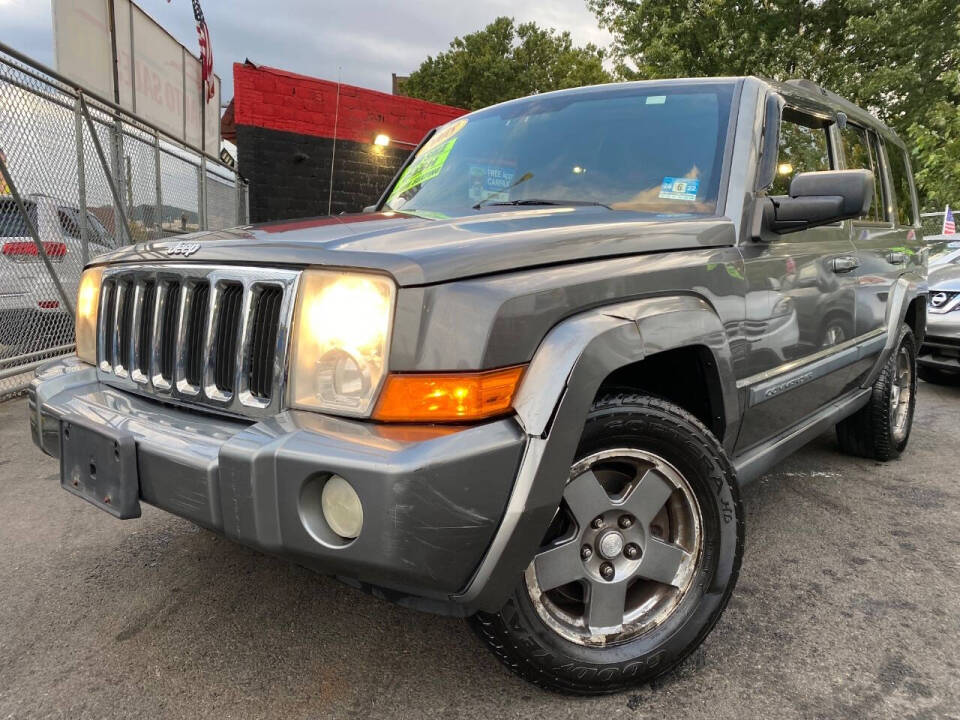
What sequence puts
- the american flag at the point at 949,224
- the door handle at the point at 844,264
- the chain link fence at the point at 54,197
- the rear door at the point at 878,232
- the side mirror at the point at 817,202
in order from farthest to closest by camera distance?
the american flag at the point at 949,224
the chain link fence at the point at 54,197
the rear door at the point at 878,232
the door handle at the point at 844,264
the side mirror at the point at 817,202

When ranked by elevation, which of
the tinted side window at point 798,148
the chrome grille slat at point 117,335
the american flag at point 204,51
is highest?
the american flag at point 204,51

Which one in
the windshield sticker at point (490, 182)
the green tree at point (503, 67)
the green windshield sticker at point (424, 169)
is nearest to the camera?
the windshield sticker at point (490, 182)

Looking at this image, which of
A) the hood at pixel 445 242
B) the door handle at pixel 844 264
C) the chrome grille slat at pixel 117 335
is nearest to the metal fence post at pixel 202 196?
the hood at pixel 445 242

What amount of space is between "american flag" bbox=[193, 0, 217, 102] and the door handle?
52.5 ft

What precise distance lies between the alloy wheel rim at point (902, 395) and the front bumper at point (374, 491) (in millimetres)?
3313

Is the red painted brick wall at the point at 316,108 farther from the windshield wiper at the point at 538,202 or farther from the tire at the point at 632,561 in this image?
the tire at the point at 632,561

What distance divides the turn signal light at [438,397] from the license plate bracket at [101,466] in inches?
28.2

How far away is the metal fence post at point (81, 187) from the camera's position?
531 cm

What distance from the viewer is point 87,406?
2.02 m

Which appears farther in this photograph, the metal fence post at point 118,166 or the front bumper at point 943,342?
the front bumper at point 943,342

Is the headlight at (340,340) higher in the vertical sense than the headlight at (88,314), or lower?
higher

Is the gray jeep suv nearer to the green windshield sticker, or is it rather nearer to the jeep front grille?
the jeep front grille

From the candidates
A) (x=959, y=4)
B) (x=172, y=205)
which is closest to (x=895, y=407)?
(x=172, y=205)

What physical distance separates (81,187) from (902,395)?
5901 mm
